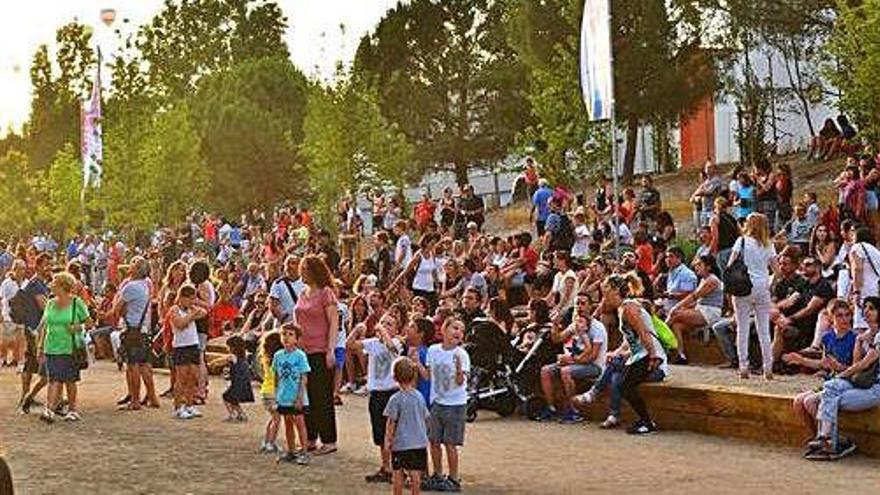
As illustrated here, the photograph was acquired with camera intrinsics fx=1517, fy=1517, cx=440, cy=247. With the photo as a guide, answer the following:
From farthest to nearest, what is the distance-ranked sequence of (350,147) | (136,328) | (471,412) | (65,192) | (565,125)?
(65,192) < (350,147) < (565,125) < (136,328) < (471,412)

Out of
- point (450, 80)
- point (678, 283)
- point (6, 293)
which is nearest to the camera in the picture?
point (678, 283)

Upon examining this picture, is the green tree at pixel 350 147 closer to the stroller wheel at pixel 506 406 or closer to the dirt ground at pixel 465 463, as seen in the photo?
the stroller wheel at pixel 506 406

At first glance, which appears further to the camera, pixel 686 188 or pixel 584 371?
pixel 686 188

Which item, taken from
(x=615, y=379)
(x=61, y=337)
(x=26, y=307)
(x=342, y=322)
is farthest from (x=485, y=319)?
(x=26, y=307)

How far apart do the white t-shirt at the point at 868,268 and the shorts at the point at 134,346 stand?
830 centimetres

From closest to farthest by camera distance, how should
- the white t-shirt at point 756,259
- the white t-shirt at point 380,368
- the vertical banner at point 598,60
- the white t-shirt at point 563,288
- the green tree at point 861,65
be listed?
the white t-shirt at point 380,368 < the white t-shirt at point 756,259 < the white t-shirt at point 563,288 < the vertical banner at point 598,60 < the green tree at point 861,65

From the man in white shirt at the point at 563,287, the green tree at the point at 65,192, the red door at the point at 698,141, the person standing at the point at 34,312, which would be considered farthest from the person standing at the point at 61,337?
the green tree at the point at 65,192

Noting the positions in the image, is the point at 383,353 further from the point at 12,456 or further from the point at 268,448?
the point at 12,456

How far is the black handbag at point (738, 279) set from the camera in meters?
15.6

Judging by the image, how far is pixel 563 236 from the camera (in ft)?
79.0

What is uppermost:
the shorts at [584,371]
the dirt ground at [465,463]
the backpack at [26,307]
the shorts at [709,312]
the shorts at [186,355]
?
the backpack at [26,307]

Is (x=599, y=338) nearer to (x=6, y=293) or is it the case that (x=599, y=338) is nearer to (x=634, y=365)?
(x=634, y=365)

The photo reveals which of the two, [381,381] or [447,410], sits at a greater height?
[381,381]

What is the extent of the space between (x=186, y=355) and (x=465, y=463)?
524cm
